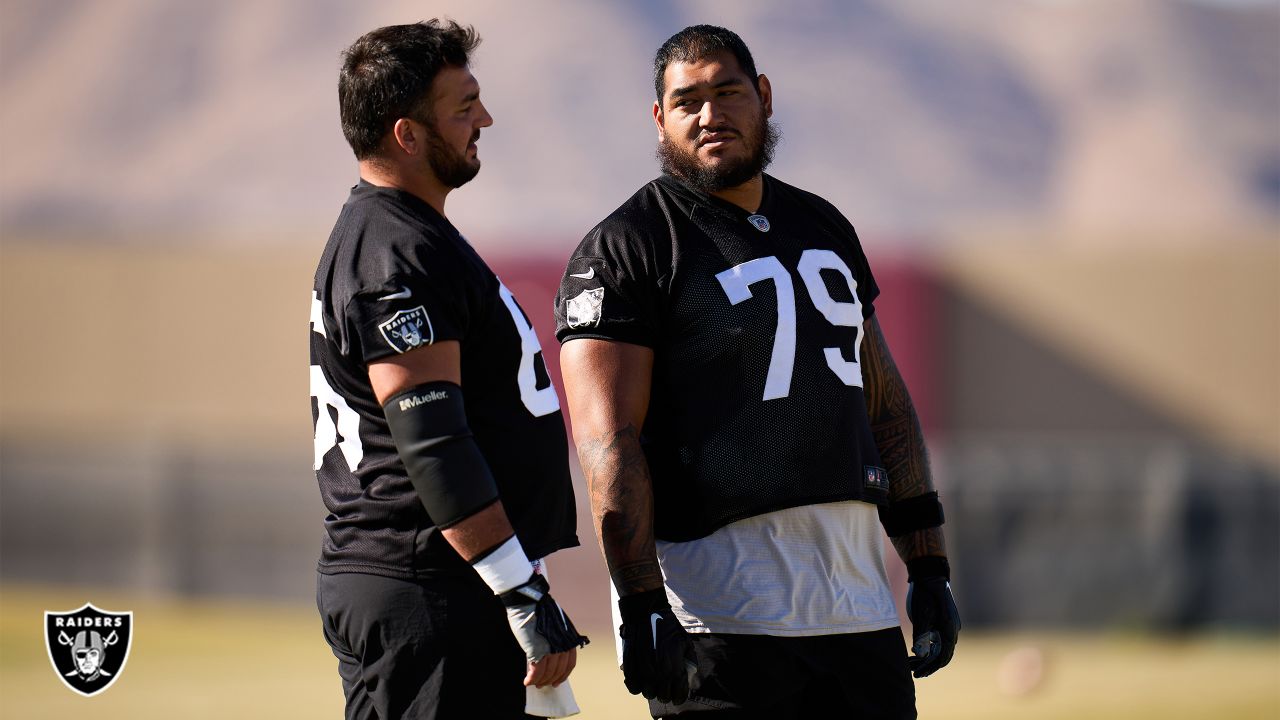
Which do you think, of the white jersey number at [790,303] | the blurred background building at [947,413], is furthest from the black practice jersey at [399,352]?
the blurred background building at [947,413]

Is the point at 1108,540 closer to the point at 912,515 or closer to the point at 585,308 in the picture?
the point at 912,515

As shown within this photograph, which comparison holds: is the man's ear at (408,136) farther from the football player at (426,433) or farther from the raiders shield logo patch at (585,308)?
the raiders shield logo patch at (585,308)

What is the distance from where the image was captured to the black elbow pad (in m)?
3.62

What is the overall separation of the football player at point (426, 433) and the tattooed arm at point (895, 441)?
100 centimetres

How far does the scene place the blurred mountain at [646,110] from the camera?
87.8 metres

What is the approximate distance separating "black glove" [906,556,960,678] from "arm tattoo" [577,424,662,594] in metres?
0.87

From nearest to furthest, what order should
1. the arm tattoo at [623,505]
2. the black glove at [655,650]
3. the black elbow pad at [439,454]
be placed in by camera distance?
the black elbow pad at [439,454], the black glove at [655,650], the arm tattoo at [623,505]

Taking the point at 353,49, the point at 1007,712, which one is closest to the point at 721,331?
the point at 353,49

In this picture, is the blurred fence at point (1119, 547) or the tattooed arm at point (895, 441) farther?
the blurred fence at point (1119, 547)

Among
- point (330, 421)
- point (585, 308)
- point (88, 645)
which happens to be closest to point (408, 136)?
point (585, 308)

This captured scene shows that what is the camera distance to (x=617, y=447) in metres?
3.99

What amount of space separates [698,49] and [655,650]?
160cm

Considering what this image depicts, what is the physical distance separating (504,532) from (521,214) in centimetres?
7944

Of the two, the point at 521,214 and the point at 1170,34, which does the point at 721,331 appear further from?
the point at 1170,34
